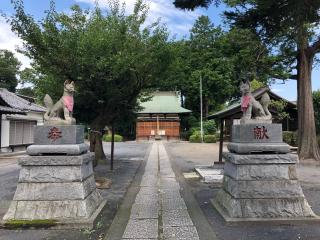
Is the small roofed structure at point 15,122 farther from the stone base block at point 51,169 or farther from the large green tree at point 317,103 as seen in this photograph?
the large green tree at point 317,103

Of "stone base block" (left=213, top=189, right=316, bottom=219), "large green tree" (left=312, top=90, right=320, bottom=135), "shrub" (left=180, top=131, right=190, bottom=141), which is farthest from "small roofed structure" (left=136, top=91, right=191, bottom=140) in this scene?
"stone base block" (left=213, top=189, right=316, bottom=219)

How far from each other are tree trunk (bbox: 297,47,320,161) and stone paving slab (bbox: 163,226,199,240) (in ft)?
55.0

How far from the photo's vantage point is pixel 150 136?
5088 cm

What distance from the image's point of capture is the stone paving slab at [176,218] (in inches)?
294

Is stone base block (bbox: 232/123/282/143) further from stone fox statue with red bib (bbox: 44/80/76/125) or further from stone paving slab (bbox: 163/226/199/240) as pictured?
stone fox statue with red bib (bbox: 44/80/76/125)

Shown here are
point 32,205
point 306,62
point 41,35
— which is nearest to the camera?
point 32,205

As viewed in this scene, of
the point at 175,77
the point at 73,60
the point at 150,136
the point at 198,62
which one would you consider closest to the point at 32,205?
the point at 73,60

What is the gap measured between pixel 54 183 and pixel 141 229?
187 centimetres

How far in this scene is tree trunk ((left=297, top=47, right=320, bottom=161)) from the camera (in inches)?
874

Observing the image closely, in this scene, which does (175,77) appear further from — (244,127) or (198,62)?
(198,62)

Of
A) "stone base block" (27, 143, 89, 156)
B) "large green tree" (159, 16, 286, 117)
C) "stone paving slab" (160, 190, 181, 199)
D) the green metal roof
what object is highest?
"large green tree" (159, 16, 286, 117)

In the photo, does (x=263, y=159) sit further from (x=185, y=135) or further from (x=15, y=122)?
(x=185, y=135)

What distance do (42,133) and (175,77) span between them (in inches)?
417

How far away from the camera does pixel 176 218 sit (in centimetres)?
790
